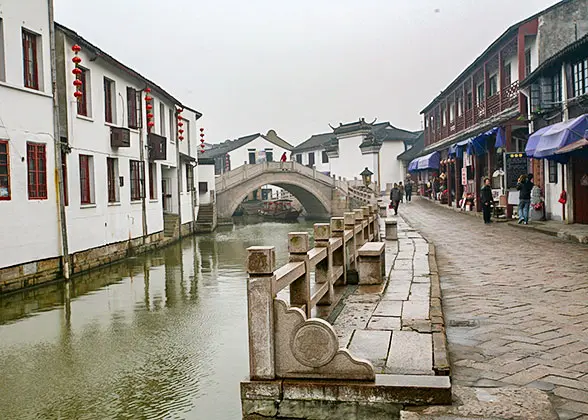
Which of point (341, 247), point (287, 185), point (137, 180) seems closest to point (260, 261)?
point (341, 247)

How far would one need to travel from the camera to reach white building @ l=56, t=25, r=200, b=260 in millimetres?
14891

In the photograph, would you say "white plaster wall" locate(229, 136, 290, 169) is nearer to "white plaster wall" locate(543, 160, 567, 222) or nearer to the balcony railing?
the balcony railing

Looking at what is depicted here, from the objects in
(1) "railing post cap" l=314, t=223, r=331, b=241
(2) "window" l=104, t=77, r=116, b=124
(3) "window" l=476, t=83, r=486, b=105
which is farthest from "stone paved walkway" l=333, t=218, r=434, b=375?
(3) "window" l=476, t=83, r=486, b=105

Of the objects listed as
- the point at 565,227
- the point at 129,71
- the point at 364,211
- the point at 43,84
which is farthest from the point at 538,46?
the point at 43,84

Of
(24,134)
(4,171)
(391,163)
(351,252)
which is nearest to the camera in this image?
(351,252)

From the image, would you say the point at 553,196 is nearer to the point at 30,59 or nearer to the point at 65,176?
the point at 65,176

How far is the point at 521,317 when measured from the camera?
6461 mm

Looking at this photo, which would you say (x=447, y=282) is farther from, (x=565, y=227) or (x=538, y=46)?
(x=538, y=46)

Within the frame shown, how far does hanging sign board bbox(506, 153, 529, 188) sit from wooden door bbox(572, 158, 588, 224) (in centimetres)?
330

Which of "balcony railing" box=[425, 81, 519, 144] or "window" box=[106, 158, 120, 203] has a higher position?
"balcony railing" box=[425, 81, 519, 144]

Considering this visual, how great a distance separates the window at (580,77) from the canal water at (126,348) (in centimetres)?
931

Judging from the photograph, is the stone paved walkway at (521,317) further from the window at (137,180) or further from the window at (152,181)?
the window at (152,181)

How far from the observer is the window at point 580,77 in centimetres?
1455

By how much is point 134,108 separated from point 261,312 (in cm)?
1706
